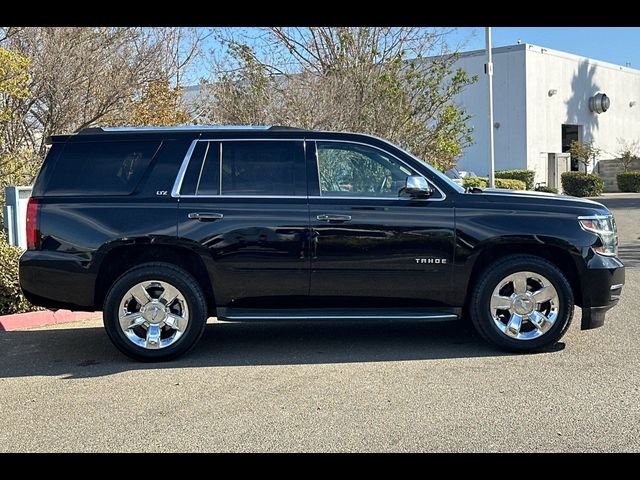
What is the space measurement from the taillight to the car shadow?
3.53 ft

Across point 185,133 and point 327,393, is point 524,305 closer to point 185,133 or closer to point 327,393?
point 327,393

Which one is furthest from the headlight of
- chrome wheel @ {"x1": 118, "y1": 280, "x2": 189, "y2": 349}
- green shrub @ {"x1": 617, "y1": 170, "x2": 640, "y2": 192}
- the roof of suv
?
green shrub @ {"x1": 617, "y1": 170, "x2": 640, "y2": 192}

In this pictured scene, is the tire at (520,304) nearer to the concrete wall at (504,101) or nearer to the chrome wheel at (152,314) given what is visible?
the chrome wheel at (152,314)

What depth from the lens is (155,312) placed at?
6141 millimetres

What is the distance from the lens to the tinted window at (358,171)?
629 centimetres

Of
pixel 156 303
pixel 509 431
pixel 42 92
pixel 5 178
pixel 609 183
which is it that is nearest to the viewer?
pixel 509 431

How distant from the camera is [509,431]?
14.6ft

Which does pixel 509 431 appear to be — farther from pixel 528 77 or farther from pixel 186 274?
pixel 528 77

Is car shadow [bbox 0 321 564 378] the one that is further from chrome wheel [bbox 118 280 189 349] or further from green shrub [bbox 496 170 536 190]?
green shrub [bbox 496 170 536 190]

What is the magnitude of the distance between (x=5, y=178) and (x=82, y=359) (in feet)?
13.8

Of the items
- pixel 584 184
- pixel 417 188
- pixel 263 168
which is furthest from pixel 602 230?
pixel 584 184

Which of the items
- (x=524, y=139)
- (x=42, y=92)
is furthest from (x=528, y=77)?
(x=42, y=92)

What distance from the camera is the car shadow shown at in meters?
6.17

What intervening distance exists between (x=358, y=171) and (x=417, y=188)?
1.94ft
